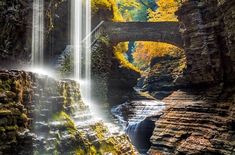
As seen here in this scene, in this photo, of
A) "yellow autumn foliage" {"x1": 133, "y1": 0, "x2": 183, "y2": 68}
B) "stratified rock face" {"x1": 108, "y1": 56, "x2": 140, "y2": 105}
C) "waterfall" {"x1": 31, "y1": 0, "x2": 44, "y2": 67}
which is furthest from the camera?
"yellow autumn foliage" {"x1": 133, "y1": 0, "x2": 183, "y2": 68}

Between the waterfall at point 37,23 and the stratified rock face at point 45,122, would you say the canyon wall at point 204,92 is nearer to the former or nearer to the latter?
the stratified rock face at point 45,122

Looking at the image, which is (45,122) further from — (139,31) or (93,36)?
(139,31)

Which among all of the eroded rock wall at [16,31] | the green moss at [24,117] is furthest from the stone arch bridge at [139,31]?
the green moss at [24,117]

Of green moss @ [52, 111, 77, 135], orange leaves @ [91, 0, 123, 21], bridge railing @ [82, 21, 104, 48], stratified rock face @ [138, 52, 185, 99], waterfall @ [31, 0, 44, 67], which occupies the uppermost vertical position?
orange leaves @ [91, 0, 123, 21]

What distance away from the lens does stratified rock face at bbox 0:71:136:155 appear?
7508mm

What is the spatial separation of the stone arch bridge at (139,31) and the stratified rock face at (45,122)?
1700cm

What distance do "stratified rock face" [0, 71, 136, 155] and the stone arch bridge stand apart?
1700 centimetres

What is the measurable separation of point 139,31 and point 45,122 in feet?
67.8

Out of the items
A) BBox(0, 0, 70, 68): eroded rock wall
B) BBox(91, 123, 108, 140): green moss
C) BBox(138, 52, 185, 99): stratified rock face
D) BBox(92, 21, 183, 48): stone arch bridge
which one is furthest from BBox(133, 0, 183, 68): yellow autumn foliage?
BBox(91, 123, 108, 140): green moss

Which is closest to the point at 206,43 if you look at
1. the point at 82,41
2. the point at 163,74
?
the point at 82,41

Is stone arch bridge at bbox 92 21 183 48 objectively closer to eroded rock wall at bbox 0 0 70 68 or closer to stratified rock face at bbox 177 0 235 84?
stratified rock face at bbox 177 0 235 84

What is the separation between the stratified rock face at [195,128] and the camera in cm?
1491

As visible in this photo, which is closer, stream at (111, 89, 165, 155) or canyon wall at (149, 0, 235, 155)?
canyon wall at (149, 0, 235, 155)

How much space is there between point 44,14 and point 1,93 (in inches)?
267
